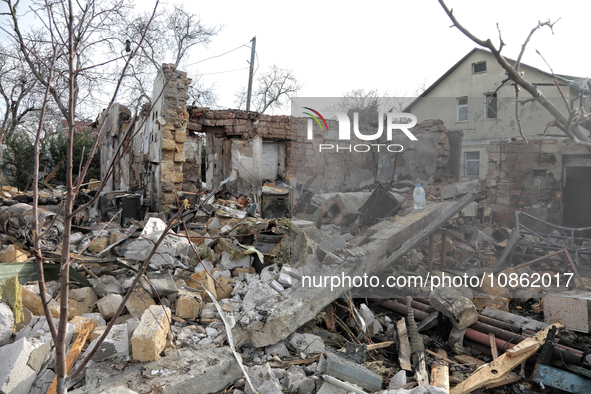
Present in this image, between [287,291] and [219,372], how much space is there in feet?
4.17

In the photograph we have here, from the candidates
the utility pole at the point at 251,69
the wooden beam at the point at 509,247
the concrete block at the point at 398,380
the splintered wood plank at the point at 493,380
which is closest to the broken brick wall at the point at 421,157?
the wooden beam at the point at 509,247

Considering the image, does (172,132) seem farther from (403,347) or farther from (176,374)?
(403,347)

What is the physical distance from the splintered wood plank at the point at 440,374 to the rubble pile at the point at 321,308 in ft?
0.05

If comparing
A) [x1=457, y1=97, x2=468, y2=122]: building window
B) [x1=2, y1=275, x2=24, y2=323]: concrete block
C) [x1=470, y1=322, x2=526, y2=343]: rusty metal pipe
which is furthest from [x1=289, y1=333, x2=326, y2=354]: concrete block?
[x1=457, y1=97, x2=468, y2=122]: building window

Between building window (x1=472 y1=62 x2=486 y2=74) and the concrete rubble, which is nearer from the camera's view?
the concrete rubble

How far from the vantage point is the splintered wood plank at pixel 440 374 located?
2924 millimetres

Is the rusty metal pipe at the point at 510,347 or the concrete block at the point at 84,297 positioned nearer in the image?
the rusty metal pipe at the point at 510,347

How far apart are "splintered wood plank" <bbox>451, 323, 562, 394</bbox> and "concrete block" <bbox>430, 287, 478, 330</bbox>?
1.65 feet

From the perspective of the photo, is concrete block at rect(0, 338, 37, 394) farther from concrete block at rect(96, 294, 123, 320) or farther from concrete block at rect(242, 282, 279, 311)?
concrete block at rect(242, 282, 279, 311)

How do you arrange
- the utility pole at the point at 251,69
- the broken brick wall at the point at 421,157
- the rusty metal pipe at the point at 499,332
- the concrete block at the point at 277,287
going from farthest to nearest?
the utility pole at the point at 251,69
the broken brick wall at the point at 421,157
the concrete block at the point at 277,287
the rusty metal pipe at the point at 499,332

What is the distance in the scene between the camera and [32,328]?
9.99ft

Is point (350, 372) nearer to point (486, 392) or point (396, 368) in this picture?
point (396, 368)

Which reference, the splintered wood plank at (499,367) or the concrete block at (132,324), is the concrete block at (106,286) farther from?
the splintered wood plank at (499,367)

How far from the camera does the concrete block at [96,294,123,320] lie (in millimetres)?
3418
